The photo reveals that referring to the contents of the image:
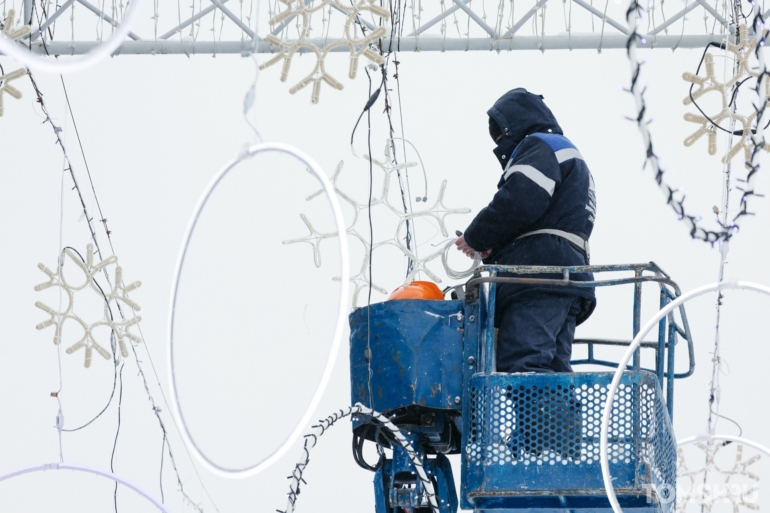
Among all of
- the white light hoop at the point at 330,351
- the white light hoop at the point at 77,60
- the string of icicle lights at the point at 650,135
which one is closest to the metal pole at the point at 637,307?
the string of icicle lights at the point at 650,135

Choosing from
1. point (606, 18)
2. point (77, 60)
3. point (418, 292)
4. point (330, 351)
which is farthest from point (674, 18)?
point (77, 60)

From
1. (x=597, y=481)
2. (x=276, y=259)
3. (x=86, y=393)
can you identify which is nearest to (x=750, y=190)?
(x=597, y=481)

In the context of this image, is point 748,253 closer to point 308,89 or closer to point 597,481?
point 308,89

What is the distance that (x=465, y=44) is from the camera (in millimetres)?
8039

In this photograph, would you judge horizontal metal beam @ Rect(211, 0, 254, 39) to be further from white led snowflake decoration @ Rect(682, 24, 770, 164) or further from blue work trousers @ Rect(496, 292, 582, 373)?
blue work trousers @ Rect(496, 292, 582, 373)

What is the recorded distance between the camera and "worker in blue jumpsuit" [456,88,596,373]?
5172 mm

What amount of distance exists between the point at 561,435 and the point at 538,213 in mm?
962

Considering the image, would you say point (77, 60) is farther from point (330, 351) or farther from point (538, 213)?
point (538, 213)

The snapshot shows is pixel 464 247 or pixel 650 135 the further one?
pixel 464 247

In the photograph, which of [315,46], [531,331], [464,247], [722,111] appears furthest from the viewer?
[722,111]

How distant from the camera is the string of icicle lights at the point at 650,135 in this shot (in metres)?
3.46

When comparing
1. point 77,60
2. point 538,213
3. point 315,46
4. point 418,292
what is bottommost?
point 418,292

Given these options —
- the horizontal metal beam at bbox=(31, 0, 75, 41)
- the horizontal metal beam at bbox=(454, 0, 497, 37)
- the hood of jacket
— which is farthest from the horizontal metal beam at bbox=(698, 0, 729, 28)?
the horizontal metal beam at bbox=(31, 0, 75, 41)

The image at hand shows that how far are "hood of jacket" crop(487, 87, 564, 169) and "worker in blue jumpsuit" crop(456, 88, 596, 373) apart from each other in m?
0.08
